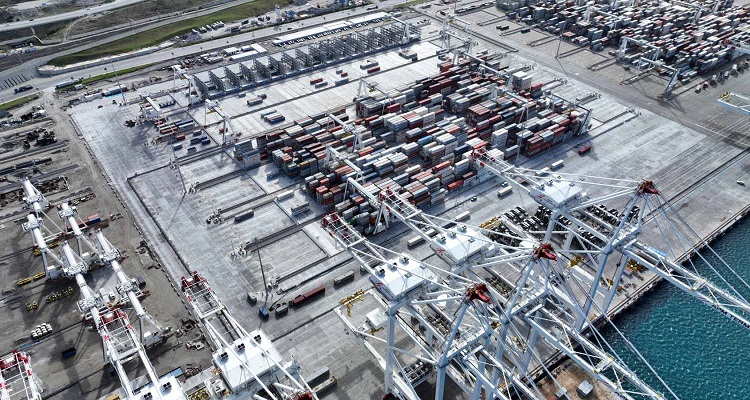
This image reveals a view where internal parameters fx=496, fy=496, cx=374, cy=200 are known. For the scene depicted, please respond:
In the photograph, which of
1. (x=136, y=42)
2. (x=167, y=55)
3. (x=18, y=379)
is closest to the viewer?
(x=18, y=379)

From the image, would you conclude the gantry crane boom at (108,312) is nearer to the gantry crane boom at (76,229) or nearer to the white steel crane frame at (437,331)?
the gantry crane boom at (76,229)

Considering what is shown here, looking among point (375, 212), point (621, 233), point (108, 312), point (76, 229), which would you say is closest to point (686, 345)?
point (621, 233)

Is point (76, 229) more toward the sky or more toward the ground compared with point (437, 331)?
more toward the sky

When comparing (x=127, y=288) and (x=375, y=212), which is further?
(x=375, y=212)

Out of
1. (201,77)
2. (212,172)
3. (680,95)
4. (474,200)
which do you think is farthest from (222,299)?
(680,95)

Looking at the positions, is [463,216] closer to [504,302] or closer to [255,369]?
[504,302]

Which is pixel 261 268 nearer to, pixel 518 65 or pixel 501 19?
pixel 518 65

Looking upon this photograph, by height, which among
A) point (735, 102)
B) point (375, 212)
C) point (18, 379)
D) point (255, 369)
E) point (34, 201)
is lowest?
point (735, 102)
